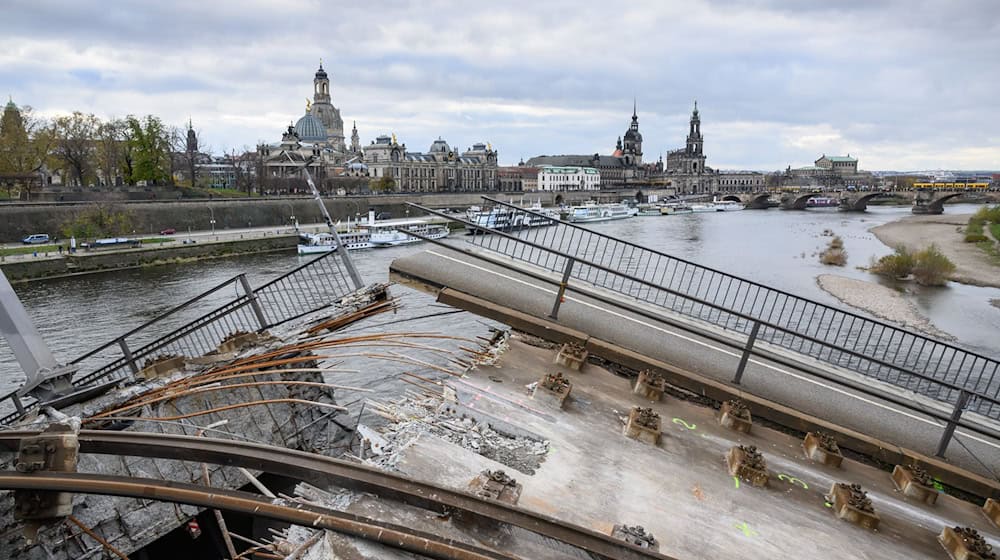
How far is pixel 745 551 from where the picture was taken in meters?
3.68

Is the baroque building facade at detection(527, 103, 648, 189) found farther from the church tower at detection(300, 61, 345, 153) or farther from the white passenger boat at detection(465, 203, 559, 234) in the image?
the white passenger boat at detection(465, 203, 559, 234)

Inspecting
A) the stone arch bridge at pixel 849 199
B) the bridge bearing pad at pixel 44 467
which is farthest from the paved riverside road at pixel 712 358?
the stone arch bridge at pixel 849 199

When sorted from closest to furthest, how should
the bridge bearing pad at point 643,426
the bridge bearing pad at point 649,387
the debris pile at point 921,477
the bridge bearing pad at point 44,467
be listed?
the bridge bearing pad at point 44,467 < the bridge bearing pad at point 643,426 < the debris pile at point 921,477 < the bridge bearing pad at point 649,387

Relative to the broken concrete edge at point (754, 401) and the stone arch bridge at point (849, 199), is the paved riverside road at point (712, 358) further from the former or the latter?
the stone arch bridge at point (849, 199)

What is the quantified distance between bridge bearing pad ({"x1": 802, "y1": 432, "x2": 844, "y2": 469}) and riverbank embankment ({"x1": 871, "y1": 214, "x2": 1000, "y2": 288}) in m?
34.7

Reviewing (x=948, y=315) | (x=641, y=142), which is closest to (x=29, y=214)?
(x=948, y=315)

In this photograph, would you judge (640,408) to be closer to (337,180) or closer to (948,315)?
(948,315)

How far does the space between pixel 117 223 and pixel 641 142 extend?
548 ft

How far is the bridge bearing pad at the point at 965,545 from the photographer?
3.81 m

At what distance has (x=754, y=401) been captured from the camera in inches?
233

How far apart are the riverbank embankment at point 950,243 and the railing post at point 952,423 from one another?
33.5 metres

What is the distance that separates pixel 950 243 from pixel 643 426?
54849 mm

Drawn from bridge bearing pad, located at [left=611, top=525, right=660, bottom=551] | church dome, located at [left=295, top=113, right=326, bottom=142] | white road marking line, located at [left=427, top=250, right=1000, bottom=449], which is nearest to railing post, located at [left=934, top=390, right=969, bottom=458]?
white road marking line, located at [left=427, top=250, right=1000, bottom=449]

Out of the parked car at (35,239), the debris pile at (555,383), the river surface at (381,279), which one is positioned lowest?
the parked car at (35,239)
